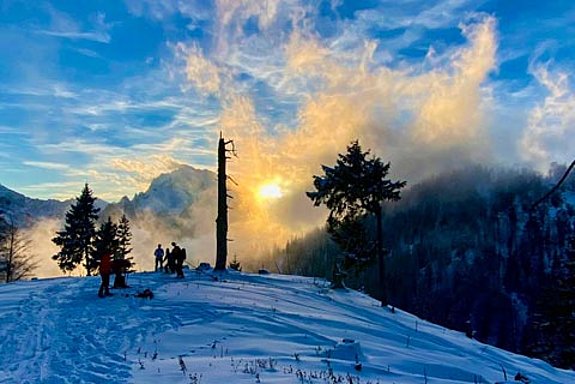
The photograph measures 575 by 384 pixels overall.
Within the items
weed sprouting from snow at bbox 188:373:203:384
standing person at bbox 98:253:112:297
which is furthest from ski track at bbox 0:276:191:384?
weed sprouting from snow at bbox 188:373:203:384

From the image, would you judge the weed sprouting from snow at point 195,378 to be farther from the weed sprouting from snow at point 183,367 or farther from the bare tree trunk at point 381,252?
the bare tree trunk at point 381,252

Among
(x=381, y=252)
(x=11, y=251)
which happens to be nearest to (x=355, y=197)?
(x=381, y=252)

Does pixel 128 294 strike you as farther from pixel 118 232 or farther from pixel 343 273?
pixel 118 232

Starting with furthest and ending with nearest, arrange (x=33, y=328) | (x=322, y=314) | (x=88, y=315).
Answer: (x=322, y=314) < (x=88, y=315) < (x=33, y=328)

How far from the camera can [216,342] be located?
→ 43.9 feet

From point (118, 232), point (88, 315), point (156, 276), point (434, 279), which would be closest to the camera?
point (88, 315)

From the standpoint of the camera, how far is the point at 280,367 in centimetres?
1063

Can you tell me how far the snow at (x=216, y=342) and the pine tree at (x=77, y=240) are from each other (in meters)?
27.6

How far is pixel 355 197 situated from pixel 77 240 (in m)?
32.7

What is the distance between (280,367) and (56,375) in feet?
14.8

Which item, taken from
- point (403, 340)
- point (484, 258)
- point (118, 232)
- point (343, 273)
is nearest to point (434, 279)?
point (484, 258)

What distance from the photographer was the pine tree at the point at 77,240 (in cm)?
4988

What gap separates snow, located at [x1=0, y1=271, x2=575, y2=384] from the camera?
406 inches

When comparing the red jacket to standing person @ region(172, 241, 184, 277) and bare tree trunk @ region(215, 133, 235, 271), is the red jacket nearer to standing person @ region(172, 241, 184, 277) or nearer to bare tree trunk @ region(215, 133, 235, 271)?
standing person @ region(172, 241, 184, 277)
